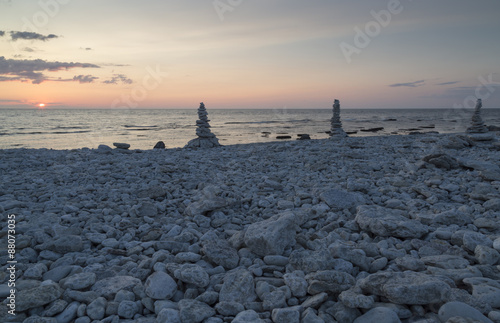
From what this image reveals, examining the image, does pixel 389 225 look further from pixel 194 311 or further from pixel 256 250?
pixel 194 311

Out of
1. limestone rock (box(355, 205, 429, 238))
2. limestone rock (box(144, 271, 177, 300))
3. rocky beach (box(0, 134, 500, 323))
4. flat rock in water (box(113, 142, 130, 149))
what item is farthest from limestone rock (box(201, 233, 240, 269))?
flat rock in water (box(113, 142, 130, 149))

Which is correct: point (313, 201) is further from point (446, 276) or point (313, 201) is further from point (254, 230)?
point (446, 276)

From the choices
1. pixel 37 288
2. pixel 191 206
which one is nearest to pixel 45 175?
pixel 191 206

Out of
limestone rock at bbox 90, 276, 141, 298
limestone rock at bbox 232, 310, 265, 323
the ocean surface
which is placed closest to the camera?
limestone rock at bbox 232, 310, 265, 323

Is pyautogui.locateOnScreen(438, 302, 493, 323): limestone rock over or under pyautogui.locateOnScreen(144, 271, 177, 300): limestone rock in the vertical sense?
over

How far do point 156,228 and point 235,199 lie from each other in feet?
5.57

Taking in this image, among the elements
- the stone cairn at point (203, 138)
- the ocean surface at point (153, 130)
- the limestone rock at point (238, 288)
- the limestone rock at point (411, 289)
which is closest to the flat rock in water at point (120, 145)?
the stone cairn at point (203, 138)

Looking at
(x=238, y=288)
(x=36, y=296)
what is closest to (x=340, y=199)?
(x=238, y=288)

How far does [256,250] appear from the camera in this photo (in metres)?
4.05

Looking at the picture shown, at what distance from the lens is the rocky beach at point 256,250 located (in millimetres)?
2818

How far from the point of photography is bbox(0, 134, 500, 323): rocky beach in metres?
2.82

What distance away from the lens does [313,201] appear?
19.5 feet

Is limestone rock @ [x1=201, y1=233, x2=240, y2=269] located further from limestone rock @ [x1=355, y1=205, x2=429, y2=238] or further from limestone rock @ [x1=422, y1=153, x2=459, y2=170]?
limestone rock @ [x1=422, y1=153, x2=459, y2=170]

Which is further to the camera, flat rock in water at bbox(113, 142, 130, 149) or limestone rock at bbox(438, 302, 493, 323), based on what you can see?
flat rock in water at bbox(113, 142, 130, 149)
